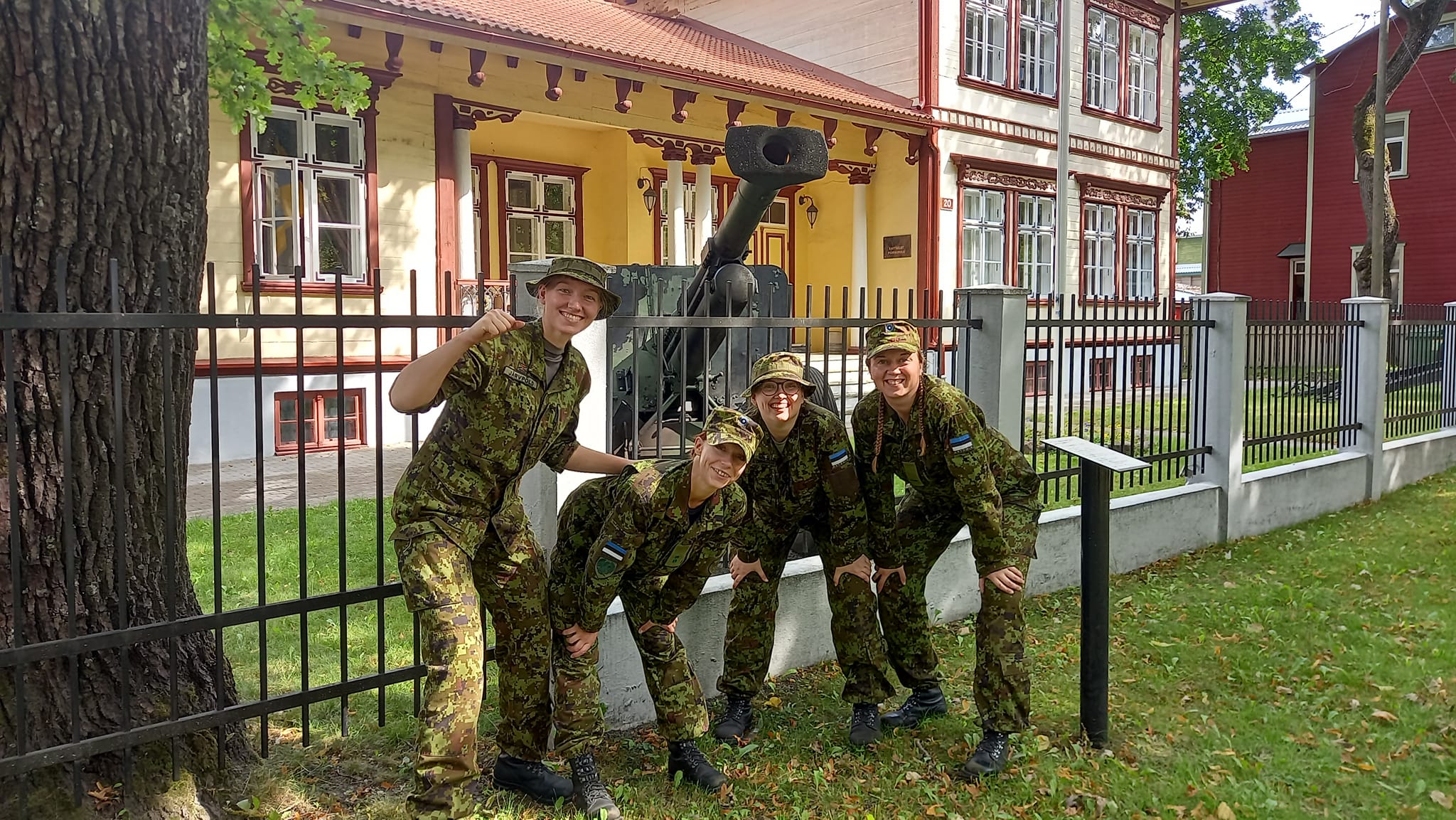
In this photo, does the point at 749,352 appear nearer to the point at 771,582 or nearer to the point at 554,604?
the point at 771,582

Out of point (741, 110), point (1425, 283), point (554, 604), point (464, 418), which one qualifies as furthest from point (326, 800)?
point (1425, 283)

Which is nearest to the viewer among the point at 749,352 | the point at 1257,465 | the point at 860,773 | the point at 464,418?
the point at 464,418

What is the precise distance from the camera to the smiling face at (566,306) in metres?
3.43

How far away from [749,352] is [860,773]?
1.99m

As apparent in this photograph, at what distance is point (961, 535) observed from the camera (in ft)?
20.0

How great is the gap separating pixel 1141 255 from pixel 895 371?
1979cm

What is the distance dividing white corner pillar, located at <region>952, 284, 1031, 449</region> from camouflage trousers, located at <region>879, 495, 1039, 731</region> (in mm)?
1639

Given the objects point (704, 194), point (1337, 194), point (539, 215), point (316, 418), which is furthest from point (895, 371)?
point (1337, 194)

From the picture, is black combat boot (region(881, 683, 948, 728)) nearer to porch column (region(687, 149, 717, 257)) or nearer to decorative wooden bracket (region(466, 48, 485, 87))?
decorative wooden bracket (region(466, 48, 485, 87))

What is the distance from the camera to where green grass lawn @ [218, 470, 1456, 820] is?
3717 millimetres

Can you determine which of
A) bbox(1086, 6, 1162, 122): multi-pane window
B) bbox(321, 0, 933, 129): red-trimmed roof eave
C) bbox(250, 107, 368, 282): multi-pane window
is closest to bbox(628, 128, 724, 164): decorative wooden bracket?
bbox(321, 0, 933, 129): red-trimmed roof eave

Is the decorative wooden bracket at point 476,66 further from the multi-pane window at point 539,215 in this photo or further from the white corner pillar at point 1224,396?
the white corner pillar at point 1224,396

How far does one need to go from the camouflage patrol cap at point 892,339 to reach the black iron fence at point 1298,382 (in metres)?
4.88

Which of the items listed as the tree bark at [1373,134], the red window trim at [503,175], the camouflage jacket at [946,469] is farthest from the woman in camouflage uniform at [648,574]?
the tree bark at [1373,134]
